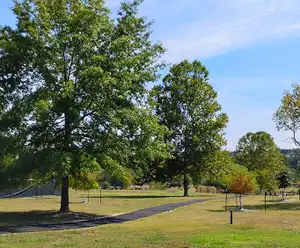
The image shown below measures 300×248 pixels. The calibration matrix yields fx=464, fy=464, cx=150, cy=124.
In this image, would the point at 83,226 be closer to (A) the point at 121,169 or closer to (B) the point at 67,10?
(A) the point at 121,169

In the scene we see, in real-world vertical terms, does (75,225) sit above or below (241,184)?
below

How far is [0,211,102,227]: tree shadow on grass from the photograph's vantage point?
2367 cm

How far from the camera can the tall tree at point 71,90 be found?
997 inches

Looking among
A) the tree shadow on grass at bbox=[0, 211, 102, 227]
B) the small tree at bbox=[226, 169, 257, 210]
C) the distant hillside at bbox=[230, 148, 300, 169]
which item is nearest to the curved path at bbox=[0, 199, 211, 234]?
the tree shadow on grass at bbox=[0, 211, 102, 227]

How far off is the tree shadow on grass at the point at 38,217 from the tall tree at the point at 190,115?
99.4 feet

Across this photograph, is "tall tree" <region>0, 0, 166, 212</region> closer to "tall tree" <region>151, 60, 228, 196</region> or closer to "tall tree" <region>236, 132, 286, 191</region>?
"tall tree" <region>151, 60, 228, 196</region>

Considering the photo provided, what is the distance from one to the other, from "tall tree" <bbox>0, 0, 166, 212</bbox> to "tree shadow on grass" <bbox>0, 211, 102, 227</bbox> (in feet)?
7.30

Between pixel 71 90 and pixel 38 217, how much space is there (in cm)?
740

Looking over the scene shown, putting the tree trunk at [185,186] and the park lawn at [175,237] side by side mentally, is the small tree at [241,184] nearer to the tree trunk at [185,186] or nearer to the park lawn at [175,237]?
the park lawn at [175,237]

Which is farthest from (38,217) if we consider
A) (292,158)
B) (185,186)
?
(292,158)

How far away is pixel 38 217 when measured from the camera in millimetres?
26000

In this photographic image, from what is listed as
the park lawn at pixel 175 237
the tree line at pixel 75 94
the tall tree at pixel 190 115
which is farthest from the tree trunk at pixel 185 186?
the park lawn at pixel 175 237

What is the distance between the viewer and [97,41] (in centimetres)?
2698

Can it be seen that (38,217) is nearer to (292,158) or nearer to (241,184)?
(241,184)
